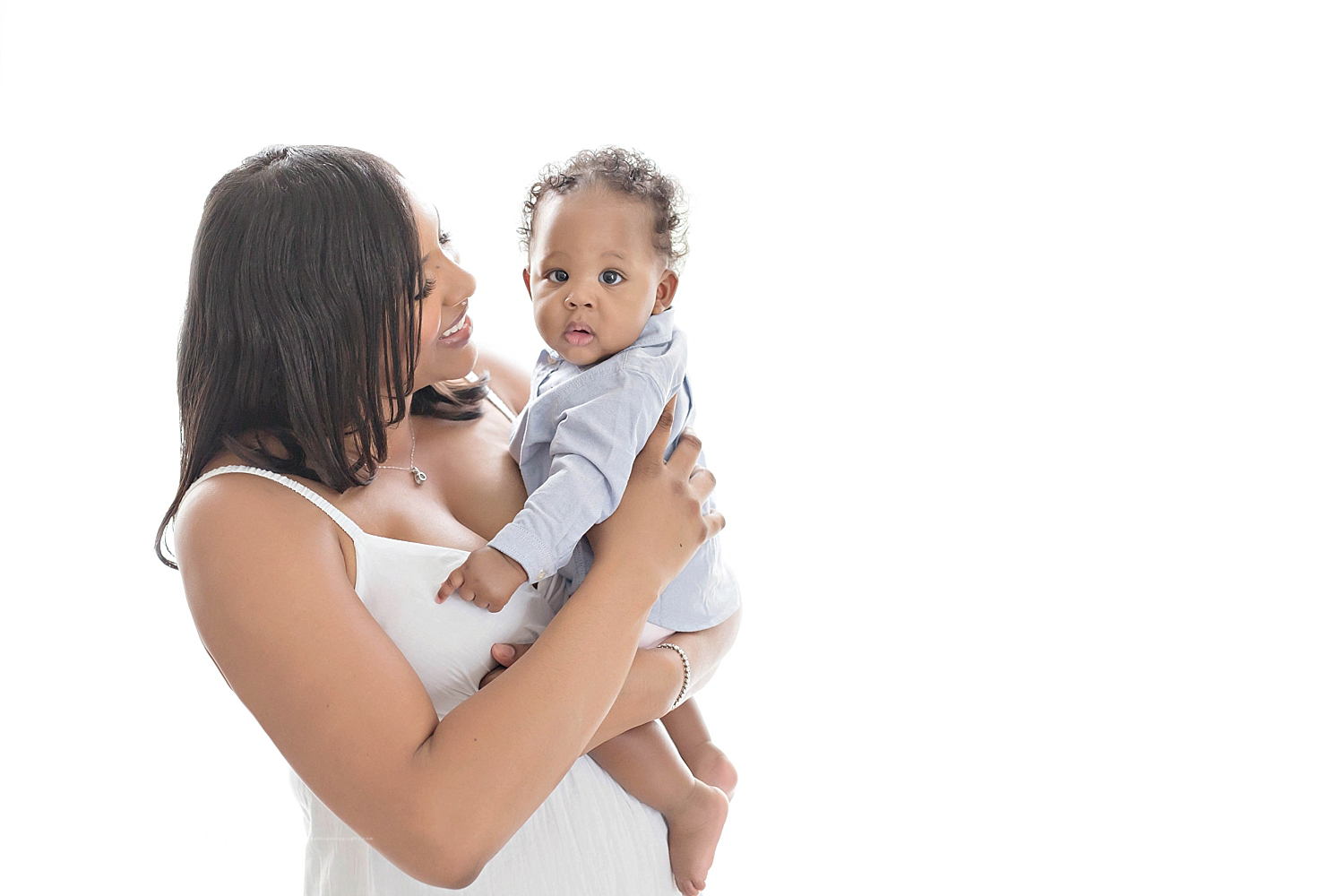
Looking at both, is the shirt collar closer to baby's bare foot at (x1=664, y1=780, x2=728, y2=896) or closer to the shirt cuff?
the shirt cuff

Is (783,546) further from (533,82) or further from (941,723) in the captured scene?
(533,82)

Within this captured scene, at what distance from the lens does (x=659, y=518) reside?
114 cm

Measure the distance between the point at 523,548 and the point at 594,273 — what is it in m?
0.34

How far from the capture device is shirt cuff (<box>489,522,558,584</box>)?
1.05 metres

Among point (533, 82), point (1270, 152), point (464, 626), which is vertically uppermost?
point (1270, 152)

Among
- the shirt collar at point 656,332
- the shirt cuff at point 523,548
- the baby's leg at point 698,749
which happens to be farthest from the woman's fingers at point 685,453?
the baby's leg at point 698,749

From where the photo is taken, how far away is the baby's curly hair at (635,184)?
3.99 ft

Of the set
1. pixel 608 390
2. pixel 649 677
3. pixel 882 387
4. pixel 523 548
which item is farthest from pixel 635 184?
pixel 882 387

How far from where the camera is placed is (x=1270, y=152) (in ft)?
8.33

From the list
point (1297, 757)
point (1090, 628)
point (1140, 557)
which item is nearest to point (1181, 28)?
point (1140, 557)

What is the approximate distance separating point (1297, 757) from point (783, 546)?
1286 mm

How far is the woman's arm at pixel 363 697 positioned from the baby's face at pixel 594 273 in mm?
354

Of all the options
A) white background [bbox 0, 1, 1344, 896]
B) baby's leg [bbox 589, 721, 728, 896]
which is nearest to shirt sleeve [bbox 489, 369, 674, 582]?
baby's leg [bbox 589, 721, 728, 896]

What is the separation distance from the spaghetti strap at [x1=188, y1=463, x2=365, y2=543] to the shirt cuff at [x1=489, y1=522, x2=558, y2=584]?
0.45 feet
